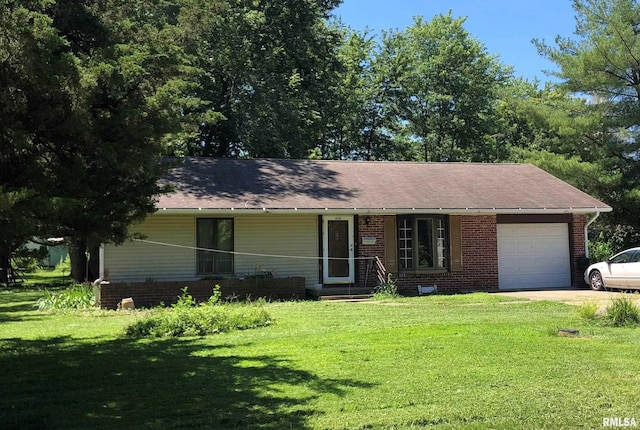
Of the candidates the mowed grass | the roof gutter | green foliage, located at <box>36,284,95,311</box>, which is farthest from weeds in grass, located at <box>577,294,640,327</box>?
green foliage, located at <box>36,284,95,311</box>

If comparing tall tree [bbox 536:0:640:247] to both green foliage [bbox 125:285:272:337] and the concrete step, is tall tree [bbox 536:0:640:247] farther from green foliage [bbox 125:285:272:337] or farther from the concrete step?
green foliage [bbox 125:285:272:337]

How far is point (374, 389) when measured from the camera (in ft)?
19.5

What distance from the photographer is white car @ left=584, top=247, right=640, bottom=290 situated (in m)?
16.3

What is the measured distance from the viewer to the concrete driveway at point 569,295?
47.6 ft

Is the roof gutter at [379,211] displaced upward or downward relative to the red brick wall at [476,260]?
upward

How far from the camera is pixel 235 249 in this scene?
16.4m

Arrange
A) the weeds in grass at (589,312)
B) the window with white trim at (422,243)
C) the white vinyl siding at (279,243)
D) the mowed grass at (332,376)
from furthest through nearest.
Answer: the window with white trim at (422,243)
the white vinyl siding at (279,243)
the weeds in grass at (589,312)
the mowed grass at (332,376)

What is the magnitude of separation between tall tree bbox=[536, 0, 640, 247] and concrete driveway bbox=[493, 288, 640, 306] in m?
7.72

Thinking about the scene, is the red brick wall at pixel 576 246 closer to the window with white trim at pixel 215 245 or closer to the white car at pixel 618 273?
the white car at pixel 618 273

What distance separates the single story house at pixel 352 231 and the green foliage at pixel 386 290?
42cm

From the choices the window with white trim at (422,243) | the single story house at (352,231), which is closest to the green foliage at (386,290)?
the single story house at (352,231)

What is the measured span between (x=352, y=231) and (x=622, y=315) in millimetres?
8607

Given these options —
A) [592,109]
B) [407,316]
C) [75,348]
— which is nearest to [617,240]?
[592,109]

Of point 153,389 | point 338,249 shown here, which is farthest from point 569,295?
point 153,389
